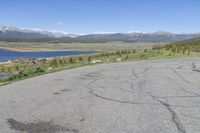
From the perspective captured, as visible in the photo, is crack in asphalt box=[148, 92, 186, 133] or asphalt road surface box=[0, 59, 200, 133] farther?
asphalt road surface box=[0, 59, 200, 133]

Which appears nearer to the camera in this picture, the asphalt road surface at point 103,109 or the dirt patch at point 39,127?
the dirt patch at point 39,127

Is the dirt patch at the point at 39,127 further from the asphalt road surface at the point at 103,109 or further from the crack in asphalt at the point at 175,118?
the crack in asphalt at the point at 175,118

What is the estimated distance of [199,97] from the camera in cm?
994

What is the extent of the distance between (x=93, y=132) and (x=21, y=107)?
3.27m

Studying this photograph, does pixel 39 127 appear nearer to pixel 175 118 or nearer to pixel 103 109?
pixel 103 109

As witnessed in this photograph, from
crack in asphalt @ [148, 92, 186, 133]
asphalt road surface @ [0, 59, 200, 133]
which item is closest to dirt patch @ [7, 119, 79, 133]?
asphalt road surface @ [0, 59, 200, 133]

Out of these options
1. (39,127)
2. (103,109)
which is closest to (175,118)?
A: (103,109)

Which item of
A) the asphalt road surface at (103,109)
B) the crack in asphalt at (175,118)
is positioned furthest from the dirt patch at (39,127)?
the crack in asphalt at (175,118)

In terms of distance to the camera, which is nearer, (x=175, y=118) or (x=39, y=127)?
(x=39, y=127)

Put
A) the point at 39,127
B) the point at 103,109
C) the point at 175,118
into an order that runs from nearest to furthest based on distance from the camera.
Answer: the point at 39,127 < the point at 175,118 < the point at 103,109

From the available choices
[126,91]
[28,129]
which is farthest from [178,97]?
[28,129]

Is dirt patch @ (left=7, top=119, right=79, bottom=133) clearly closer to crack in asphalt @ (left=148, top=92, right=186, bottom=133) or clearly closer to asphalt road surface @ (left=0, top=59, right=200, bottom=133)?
asphalt road surface @ (left=0, top=59, right=200, bottom=133)

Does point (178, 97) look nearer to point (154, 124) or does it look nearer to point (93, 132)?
point (154, 124)

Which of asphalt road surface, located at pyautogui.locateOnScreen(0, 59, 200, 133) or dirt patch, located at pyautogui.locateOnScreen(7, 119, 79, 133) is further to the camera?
asphalt road surface, located at pyautogui.locateOnScreen(0, 59, 200, 133)
